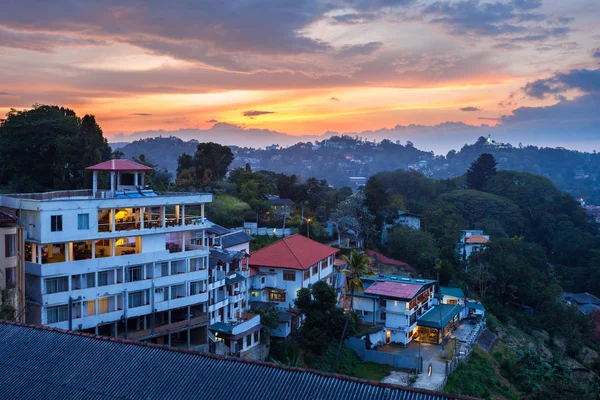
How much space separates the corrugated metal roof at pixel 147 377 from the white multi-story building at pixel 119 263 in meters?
7.06

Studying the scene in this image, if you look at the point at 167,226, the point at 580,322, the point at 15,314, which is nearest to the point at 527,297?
the point at 580,322

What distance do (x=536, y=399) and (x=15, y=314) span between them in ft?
68.3

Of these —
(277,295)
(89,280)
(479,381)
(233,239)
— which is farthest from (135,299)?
(479,381)

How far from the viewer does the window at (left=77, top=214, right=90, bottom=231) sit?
2472 centimetres

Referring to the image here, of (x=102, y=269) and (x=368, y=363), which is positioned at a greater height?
(x=102, y=269)

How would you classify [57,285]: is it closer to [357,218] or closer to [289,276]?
[289,276]

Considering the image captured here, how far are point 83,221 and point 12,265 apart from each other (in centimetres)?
340

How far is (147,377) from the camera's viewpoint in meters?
15.0

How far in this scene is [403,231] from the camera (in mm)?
55188

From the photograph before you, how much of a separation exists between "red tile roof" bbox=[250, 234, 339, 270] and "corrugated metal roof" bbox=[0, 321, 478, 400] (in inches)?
717

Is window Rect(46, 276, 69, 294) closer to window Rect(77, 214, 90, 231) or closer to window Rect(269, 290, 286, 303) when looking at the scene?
window Rect(77, 214, 90, 231)

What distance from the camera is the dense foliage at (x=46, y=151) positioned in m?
38.4

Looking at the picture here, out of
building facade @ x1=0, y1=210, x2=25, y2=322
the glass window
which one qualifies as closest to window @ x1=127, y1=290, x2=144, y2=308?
the glass window

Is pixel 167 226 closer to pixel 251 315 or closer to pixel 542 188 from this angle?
pixel 251 315
